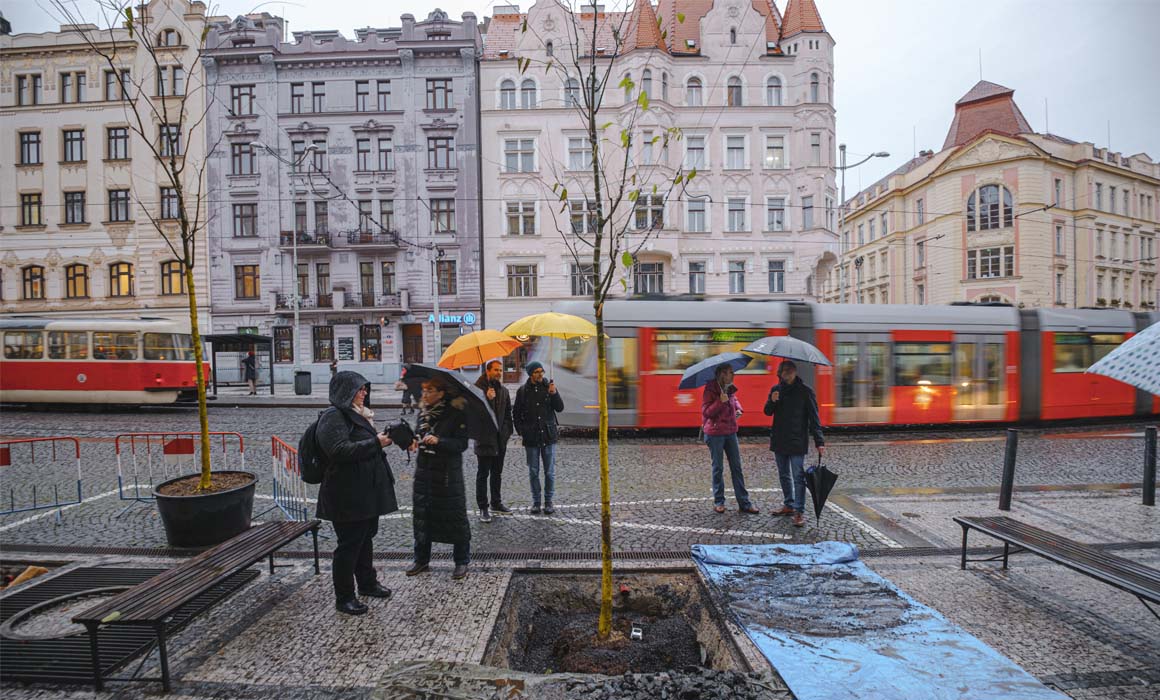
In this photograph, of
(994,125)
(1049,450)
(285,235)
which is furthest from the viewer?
(994,125)

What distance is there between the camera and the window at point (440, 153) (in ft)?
98.0

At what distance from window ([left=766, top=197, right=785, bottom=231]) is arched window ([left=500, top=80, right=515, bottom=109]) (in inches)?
573

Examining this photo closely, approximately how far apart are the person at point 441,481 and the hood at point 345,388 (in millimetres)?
716

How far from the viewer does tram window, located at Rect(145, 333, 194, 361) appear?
696 inches

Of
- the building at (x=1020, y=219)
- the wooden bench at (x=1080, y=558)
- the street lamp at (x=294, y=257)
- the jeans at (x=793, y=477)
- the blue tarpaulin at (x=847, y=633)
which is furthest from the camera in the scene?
the building at (x=1020, y=219)

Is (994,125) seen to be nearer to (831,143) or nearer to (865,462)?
(831,143)

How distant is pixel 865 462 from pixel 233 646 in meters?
9.31

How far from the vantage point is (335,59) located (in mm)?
29703

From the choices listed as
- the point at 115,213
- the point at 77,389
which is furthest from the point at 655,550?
the point at 115,213

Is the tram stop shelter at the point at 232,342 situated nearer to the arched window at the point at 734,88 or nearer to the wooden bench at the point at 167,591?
the wooden bench at the point at 167,591

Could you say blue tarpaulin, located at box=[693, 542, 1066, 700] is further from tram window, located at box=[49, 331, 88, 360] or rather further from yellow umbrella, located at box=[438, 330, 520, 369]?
tram window, located at box=[49, 331, 88, 360]

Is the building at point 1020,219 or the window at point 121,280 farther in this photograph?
the building at point 1020,219

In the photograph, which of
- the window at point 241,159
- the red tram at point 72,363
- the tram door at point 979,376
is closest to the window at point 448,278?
the window at point 241,159

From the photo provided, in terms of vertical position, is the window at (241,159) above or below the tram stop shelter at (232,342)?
above
